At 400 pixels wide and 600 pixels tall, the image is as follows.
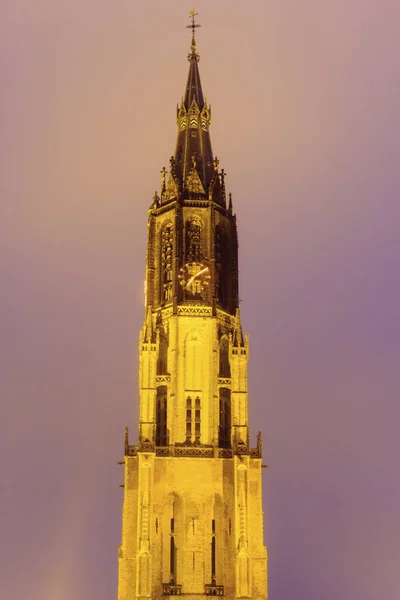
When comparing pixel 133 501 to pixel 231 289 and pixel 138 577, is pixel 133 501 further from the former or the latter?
pixel 231 289

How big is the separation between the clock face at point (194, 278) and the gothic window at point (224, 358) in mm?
4830

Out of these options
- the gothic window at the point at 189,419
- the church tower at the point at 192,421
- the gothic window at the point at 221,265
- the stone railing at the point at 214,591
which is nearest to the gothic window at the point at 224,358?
the church tower at the point at 192,421

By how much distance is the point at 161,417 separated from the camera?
85625 mm

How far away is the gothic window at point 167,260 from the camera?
90875 mm

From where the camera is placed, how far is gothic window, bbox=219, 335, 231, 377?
288ft

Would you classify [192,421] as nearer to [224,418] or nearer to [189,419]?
[189,419]

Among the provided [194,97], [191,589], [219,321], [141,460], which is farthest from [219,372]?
[194,97]

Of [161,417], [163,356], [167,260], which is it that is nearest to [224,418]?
[161,417]

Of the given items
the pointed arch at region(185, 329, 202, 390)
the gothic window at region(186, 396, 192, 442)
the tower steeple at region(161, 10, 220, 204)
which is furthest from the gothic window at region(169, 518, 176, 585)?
the tower steeple at region(161, 10, 220, 204)

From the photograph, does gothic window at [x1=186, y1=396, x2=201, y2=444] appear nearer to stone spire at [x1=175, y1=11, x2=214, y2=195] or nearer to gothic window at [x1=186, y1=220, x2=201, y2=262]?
gothic window at [x1=186, y1=220, x2=201, y2=262]

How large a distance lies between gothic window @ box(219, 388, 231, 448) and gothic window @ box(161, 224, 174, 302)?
991cm

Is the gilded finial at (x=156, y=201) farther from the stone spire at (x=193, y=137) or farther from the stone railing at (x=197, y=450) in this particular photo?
the stone railing at (x=197, y=450)

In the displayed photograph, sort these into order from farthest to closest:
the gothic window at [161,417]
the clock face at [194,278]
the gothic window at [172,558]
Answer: the clock face at [194,278], the gothic window at [161,417], the gothic window at [172,558]

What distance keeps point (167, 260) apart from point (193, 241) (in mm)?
2928
